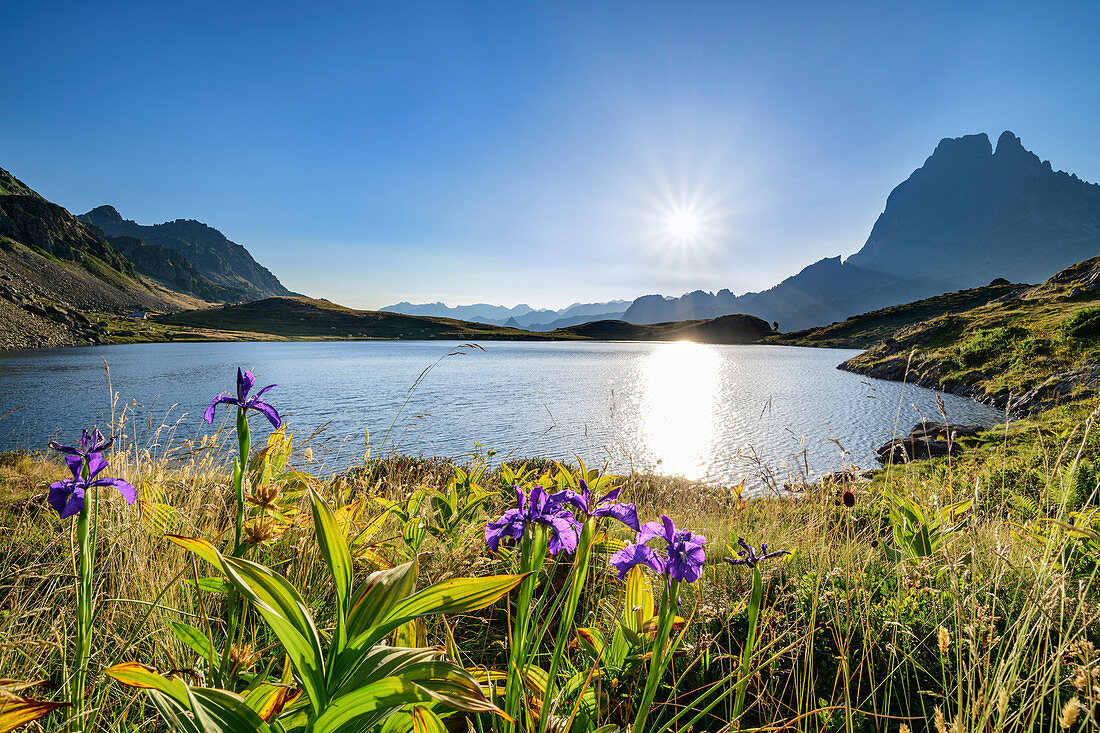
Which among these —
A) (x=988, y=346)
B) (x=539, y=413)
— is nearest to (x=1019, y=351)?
(x=988, y=346)

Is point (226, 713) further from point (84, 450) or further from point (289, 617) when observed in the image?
point (84, 450)

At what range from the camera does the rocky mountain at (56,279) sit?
63.9 meters

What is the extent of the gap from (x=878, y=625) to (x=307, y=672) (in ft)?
8.90

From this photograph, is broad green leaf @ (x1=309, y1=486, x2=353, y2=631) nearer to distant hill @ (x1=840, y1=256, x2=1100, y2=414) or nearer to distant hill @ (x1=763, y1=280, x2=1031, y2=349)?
distant hill @ (x1=840, y1=256, x2=1100, y2=414)

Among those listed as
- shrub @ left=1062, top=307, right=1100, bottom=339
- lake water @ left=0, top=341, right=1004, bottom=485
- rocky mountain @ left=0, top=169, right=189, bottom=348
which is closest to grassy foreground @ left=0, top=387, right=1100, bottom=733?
lake water @ left=0, top=341, right=1004, bottom=485

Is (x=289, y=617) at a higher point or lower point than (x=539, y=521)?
lower

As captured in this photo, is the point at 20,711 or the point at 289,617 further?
the point at 289,617

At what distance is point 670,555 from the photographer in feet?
3.82

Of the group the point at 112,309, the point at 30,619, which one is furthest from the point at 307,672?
the point at 112,309

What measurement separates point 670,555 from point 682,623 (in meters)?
1.44

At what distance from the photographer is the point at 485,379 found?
32312mm

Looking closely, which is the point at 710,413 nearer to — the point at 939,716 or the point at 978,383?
the point at 978,383

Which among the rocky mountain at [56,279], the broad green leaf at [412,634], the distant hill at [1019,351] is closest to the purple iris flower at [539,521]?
the broad green leaf at [412,634]

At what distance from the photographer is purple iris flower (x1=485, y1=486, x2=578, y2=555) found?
1.19 metres
